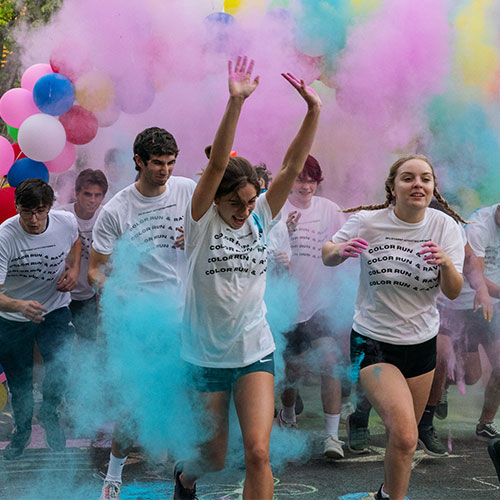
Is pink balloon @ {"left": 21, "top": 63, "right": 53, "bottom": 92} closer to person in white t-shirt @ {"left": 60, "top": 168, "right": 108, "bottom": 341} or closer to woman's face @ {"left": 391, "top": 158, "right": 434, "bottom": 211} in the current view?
person in white t-shirt @ {"left": 60, "top": 168, "right": 108, "bottom": 341}

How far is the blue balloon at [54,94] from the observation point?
492 centimetres

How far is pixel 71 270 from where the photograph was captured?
4.79 meters

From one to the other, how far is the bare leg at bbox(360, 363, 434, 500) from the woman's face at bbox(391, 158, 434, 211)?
0.79 metres

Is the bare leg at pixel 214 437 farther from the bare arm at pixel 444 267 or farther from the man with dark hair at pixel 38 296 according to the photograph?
the man with dark hair at pixel 38 296

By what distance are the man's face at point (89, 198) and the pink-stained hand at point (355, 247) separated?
2.00m

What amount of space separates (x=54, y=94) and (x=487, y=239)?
115 inches

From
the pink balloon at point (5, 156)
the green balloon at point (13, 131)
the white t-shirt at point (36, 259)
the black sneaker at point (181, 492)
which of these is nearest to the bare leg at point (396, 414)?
the black sneaker at point (181, 492)

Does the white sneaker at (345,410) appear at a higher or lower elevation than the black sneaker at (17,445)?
higher

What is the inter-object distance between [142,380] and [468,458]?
6.77 ft

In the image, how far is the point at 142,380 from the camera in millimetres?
4082

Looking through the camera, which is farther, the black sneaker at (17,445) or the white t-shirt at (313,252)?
the white t-shirt at (313,252)

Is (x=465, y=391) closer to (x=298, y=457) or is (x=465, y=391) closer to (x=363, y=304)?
(x=298, y=457)

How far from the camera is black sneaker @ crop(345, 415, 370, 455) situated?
16.0ft

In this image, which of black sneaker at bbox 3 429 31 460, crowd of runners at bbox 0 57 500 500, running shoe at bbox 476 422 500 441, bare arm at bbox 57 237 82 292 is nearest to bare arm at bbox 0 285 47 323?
crowd of runners at bbox 0 57 500 500
